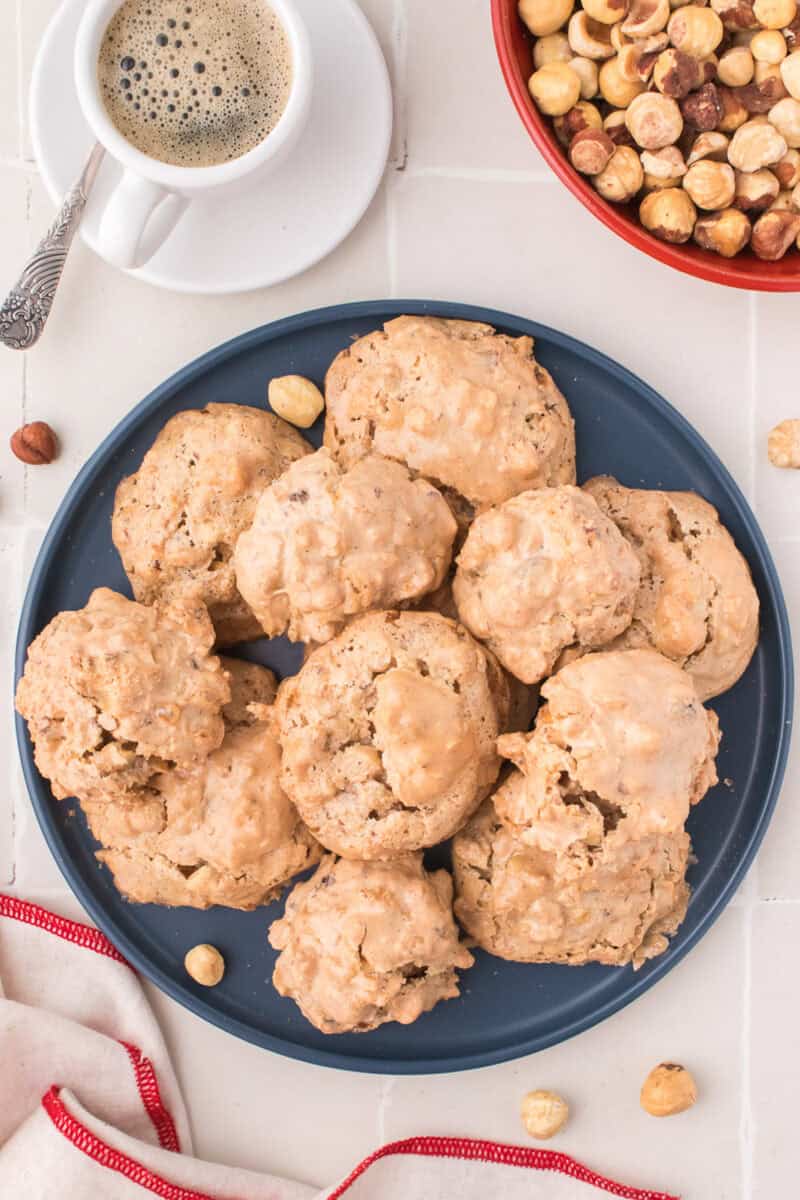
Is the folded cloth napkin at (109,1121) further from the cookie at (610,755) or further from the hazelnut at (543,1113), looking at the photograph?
the cookie at (610,755)

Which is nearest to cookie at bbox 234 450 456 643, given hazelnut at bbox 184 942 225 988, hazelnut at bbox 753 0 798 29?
hazelnut at bbox 184 942 225 988

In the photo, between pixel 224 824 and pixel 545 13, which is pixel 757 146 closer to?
pixel 545 13

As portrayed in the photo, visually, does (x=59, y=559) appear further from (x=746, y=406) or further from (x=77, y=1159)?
(x=746, y=406)

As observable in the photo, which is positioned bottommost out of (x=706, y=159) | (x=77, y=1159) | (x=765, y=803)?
(x=77, y=1159)

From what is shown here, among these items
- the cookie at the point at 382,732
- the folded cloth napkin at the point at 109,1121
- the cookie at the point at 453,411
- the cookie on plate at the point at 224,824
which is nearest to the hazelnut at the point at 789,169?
the cookie at the point at 453,411

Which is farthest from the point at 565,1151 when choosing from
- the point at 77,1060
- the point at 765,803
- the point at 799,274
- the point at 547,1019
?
the point at 799,274
